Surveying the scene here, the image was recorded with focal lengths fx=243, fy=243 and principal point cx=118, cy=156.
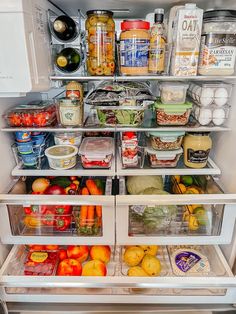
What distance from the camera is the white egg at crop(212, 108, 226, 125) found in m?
1.06

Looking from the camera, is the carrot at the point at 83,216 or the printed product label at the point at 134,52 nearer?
the printed product label at the point at 134,52

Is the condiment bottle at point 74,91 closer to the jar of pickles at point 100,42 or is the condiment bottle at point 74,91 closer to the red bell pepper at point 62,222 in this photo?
the jar of pickles at point 100,42

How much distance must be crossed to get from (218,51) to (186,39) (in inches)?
5.3

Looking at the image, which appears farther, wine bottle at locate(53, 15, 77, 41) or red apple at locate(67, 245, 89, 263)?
red apple at locate(67, 245, 89, 263)

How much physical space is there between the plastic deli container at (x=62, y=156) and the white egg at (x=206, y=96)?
24.0 inches

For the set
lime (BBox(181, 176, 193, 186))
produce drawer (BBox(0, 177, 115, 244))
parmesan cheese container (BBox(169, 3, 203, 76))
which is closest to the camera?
parmesan cheese container (BBox(169, 3, 203, 76))

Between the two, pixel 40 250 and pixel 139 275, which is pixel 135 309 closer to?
pixel 139 275

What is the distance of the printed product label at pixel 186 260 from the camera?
1146mm

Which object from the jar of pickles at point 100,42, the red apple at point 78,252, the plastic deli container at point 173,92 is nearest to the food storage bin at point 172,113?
the plastic deli container at point 173,92

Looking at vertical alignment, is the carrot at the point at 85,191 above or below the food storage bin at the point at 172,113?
below

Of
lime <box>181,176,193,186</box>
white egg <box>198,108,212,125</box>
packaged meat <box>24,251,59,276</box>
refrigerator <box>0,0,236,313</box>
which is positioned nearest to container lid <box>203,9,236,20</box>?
refrigerator <box>0,0,236,313</box>

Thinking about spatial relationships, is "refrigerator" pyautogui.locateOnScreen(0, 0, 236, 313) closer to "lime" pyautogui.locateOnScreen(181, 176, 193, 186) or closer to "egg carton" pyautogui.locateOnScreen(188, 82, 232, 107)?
"egg carton" pyautogui.locateOnScreen(188, 82, 232, 107)

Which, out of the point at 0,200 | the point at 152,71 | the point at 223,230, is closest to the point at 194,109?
the point at 152,71

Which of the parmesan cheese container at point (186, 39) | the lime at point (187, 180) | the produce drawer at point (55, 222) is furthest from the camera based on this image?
the lime at point (187, 180)
